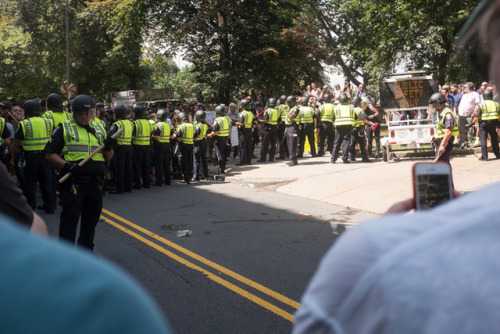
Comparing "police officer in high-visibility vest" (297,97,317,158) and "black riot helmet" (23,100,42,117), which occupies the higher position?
"black riot helmet" (23,100,42,117)

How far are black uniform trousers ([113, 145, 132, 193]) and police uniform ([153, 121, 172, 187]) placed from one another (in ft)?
3.75

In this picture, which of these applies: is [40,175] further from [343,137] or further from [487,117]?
[487,117]

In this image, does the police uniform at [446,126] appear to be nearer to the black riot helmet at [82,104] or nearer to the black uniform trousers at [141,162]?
the black riot helmet at [82,104]

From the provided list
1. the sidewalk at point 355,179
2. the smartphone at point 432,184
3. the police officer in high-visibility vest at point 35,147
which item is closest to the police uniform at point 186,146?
the sidewalk at point 355,179

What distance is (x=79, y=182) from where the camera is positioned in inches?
241

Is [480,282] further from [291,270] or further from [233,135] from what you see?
[233,135]

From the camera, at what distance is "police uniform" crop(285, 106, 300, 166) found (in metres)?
17.5

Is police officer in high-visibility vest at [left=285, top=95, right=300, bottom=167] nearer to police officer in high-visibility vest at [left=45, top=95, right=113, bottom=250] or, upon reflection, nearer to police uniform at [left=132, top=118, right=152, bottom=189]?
police uniform at [left=132, top=118, right=152, bottom=189]

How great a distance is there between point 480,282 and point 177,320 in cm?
449

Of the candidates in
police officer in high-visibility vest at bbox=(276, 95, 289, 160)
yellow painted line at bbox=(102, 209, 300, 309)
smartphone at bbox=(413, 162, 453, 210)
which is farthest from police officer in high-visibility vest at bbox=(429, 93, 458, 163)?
police officer in high-visibility vest at bbox=(276, 95, 289, 160)

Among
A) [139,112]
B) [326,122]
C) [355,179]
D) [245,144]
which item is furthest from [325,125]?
[139,112]

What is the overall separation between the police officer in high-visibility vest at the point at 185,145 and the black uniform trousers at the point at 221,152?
0.85 m

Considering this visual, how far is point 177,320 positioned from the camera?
5.02 m

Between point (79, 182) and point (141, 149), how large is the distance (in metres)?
8.32
